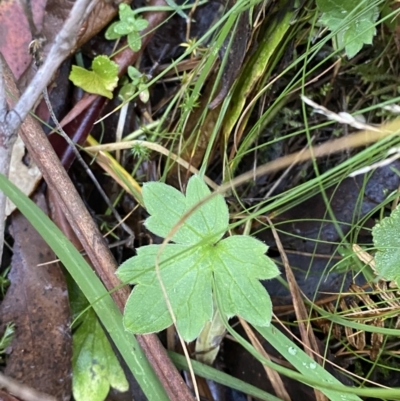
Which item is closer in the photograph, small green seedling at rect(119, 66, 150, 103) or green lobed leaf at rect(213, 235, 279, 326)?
green lobed leaf at rect(213, 235, 279, 326)

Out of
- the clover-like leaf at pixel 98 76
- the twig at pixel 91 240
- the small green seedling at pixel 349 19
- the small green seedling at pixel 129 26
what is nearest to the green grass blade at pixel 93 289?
Result: the twig at pixel 91 240

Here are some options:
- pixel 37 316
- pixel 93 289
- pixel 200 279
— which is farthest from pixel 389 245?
pixel 37 316

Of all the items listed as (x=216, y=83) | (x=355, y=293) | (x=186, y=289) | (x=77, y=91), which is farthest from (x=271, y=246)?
(x=77, y=91)

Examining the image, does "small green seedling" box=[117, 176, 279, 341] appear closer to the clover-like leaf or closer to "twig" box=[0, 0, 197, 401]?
"twig" box=[0, 0, 197, 401]

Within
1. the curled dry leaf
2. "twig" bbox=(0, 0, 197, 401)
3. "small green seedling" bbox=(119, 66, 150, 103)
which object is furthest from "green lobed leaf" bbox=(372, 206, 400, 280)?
the curled dry leaf

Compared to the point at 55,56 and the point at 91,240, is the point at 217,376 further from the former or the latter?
the point at 55,56

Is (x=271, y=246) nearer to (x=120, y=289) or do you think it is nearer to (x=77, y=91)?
(x=120, y=289)
